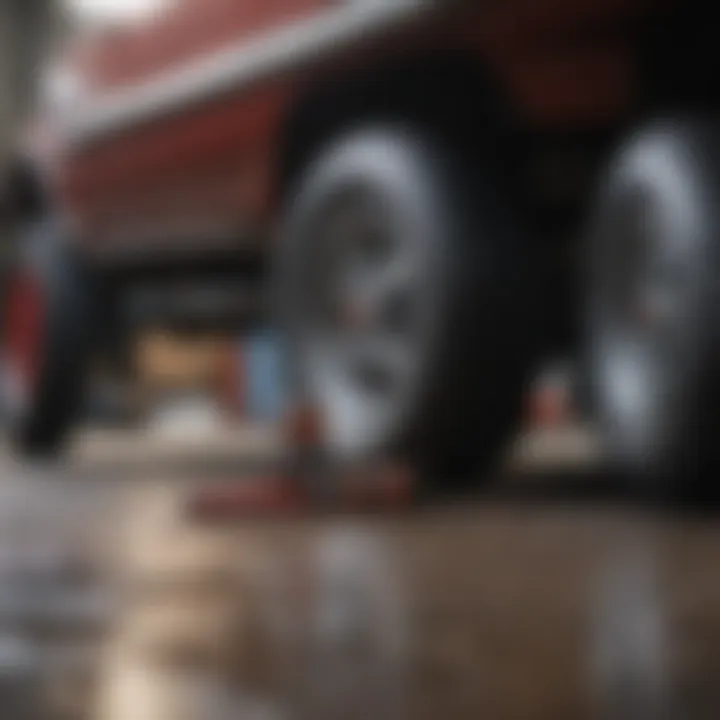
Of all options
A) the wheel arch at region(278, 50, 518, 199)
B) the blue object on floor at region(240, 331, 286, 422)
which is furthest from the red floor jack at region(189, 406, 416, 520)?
the blue object on floor at region(240, 331, 286, 422)

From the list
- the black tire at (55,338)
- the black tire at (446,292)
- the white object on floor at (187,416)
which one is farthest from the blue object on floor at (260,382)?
the black tire at (446,292)

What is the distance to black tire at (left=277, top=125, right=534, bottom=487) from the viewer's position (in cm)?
205

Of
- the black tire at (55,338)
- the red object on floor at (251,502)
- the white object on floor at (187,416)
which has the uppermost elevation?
the white object on floor at (187,416)

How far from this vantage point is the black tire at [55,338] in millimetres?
3176

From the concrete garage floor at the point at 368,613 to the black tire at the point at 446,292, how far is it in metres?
0.18

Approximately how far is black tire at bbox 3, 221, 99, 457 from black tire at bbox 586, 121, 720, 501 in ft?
4.86

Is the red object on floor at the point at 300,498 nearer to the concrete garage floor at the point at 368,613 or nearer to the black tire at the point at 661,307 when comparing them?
the concrete garage floor at the point at 368,613

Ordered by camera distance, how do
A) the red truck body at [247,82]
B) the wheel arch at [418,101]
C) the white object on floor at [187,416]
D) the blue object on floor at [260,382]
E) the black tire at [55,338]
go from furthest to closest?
the blue object on floor at [260,382]
the white object on floor at [187,416]
the black tire at [55,338]
the wheel arch at [418,101]
the red truck body at [247,82]

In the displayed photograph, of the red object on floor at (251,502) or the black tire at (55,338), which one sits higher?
the black tire at (55,338)

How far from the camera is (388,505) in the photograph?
6.17ft

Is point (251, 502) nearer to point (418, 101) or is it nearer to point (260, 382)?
point (418, 101)

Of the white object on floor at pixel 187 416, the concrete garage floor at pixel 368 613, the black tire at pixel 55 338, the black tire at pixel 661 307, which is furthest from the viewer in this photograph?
the white object on floor at pixel 187 416

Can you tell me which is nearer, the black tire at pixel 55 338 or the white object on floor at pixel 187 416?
the black tire at pixel 55 338

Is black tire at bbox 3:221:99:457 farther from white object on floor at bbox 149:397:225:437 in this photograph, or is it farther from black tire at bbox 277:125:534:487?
white object on floor at bbox 149:397:225:437
